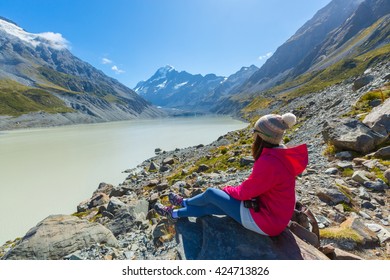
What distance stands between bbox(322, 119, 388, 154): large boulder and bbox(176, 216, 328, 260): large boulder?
10.9 metres

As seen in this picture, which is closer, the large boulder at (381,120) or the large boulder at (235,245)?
the large boulder at (235,245)

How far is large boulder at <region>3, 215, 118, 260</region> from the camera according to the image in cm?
866

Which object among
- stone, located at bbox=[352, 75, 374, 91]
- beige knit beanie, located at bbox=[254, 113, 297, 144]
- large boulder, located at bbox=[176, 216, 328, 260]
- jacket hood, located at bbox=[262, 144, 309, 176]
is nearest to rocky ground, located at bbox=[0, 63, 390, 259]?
large boulder, located at bbox=[176, 216, 328, 260]

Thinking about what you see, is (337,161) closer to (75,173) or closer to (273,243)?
(273,243)

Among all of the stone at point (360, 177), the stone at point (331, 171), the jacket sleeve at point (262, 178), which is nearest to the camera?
the jacket sleeve at point (262, 178)

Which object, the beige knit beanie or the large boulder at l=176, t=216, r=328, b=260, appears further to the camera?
the beige knit beanie

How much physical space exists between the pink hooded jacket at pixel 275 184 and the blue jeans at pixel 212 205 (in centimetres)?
43

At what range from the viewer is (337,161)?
1388 cm

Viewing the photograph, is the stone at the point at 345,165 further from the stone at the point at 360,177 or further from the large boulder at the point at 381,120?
the large boulder at the point at 381,120

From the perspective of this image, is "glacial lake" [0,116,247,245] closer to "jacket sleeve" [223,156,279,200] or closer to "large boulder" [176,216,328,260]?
"large boulder" [176,216,328,260]

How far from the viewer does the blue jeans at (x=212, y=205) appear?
235 inches

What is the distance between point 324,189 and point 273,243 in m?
5.75

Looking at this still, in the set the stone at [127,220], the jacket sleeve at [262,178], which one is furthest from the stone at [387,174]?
the stone at [127,220]

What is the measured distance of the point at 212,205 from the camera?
647 centimetres
